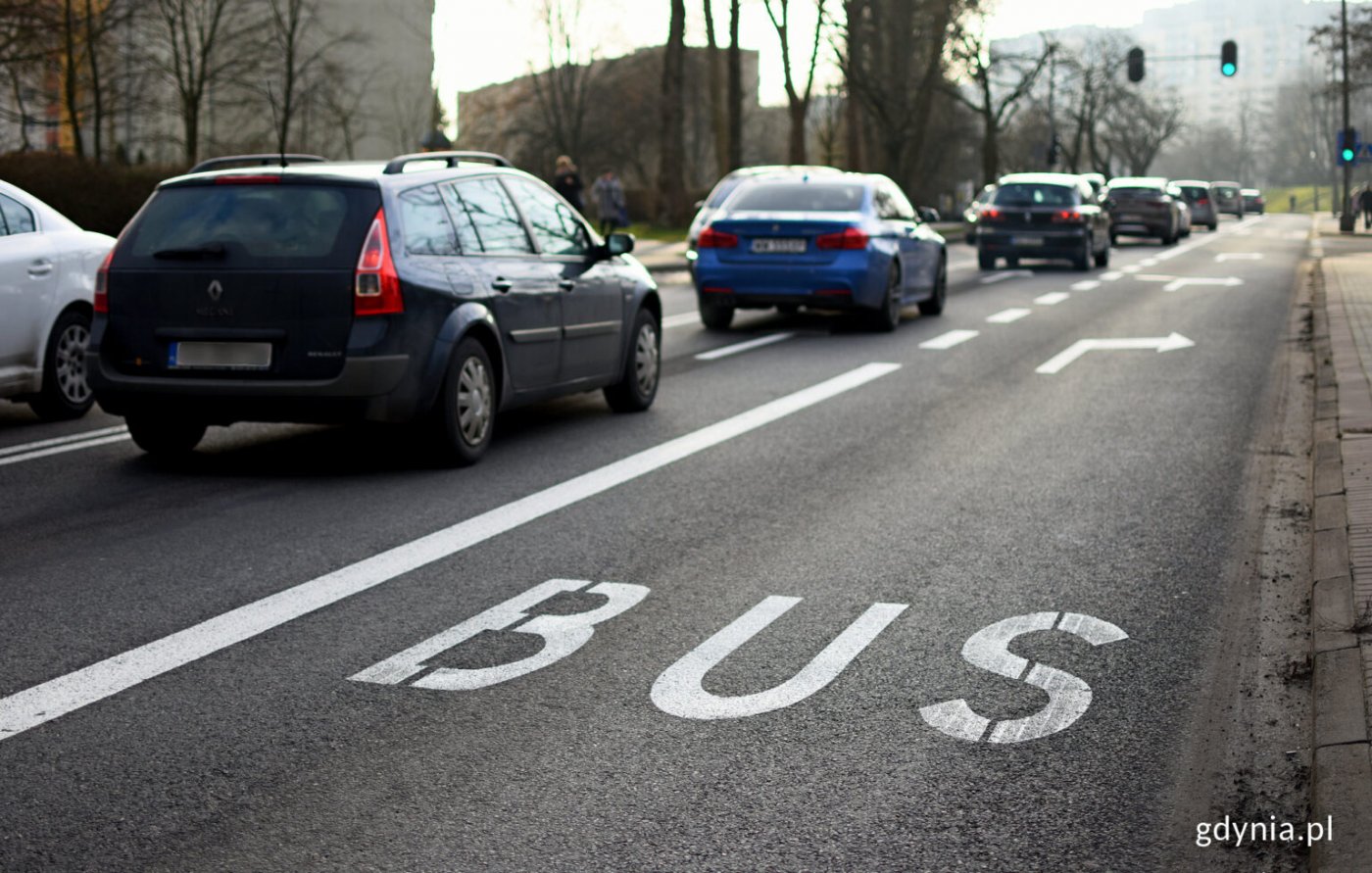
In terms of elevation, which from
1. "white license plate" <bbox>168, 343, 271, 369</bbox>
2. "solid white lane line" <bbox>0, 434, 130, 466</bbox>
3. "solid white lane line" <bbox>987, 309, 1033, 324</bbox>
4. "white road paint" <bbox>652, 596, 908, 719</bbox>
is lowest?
"white road paint" <bbox>652, 596, 908, 719</bbox>

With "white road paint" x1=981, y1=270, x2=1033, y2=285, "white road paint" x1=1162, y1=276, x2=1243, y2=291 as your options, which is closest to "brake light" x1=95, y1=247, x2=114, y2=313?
"white road paint" x1=1162, y1=276, x2=1243, y2=291

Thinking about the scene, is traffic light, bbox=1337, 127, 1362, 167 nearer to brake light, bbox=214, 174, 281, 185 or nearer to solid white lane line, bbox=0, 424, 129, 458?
solid white lane line, bbox=0, 424, 129, 458

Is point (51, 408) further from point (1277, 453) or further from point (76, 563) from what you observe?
point (1277, 453)

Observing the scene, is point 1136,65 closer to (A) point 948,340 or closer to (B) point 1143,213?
(B) point 1143,213

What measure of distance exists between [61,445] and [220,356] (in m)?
1.76

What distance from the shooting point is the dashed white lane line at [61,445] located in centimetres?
969

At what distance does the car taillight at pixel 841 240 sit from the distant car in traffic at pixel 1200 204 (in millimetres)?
48886

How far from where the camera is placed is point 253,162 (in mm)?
10109

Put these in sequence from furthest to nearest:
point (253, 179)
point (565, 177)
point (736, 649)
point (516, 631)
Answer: point (565, 177)
point (253, 179)
point (516, 631)
point (736, 649)

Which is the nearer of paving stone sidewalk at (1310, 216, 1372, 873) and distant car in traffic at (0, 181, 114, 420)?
paving stone sidewalk at (1310, 216, 1372, 873)

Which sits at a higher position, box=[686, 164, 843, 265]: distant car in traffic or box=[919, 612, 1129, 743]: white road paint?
box=[686, 164, 843, 265]: distant car in traffic

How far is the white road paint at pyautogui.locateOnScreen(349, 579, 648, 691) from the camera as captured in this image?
5.26m

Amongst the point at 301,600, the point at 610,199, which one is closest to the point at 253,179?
the point at 301,600

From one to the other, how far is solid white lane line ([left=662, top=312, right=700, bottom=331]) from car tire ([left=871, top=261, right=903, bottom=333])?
Result: 2.17m
